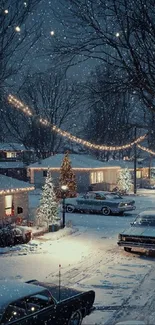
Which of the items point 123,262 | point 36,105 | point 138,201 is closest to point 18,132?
point 36,105

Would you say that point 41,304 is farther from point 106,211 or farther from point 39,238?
point 106,211

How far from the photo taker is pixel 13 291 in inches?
331

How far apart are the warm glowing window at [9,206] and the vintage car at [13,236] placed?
143 inches

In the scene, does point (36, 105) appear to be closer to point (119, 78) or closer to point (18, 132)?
point (18, 132)

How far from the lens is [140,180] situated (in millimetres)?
57062

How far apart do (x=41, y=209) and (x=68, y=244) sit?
3468 mm

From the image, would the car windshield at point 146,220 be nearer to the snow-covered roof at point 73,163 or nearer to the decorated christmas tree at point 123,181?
the snow-covered roof at point 73,163

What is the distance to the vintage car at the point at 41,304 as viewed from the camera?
7.93 m

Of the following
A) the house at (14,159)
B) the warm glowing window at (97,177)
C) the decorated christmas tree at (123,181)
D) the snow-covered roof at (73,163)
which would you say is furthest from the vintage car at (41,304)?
the house at (14,159)

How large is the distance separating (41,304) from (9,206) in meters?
14.3

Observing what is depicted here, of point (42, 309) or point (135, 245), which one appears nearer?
point (42, 309)

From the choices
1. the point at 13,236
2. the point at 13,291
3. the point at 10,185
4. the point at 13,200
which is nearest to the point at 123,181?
the point at 13,200

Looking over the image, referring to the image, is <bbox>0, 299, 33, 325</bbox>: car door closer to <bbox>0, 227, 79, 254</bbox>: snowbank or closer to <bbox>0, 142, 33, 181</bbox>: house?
<bbox>0, 227, 79, 254</bbox>: snowbank

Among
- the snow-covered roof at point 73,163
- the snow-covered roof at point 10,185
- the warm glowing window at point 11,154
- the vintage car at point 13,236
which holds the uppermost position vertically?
the warm glowing window at point 11,154
